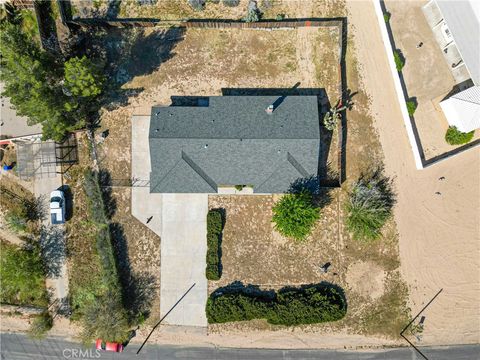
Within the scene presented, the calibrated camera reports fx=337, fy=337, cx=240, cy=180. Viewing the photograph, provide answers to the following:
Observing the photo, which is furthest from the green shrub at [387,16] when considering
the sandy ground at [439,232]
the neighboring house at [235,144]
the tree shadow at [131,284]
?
the tree shadow at [131,284]

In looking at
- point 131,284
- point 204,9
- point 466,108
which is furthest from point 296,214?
point 204,9

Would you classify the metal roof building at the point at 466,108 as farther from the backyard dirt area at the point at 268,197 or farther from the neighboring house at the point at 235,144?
the neighboring house at the point at 235,144

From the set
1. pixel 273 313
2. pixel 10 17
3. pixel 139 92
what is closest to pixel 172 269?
pixel 273 313

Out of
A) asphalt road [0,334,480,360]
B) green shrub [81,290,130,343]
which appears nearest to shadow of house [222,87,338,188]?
asphalt road [0,334,480,360]

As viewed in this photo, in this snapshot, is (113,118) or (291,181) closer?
(291,181)

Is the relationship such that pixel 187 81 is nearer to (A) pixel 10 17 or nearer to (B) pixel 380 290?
(A) pixel 10 17

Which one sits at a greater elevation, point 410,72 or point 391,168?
point 410,72

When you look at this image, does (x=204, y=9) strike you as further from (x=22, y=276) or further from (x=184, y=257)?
(x=22, y=276)

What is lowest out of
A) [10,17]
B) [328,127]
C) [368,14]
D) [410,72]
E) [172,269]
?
[172,269]
